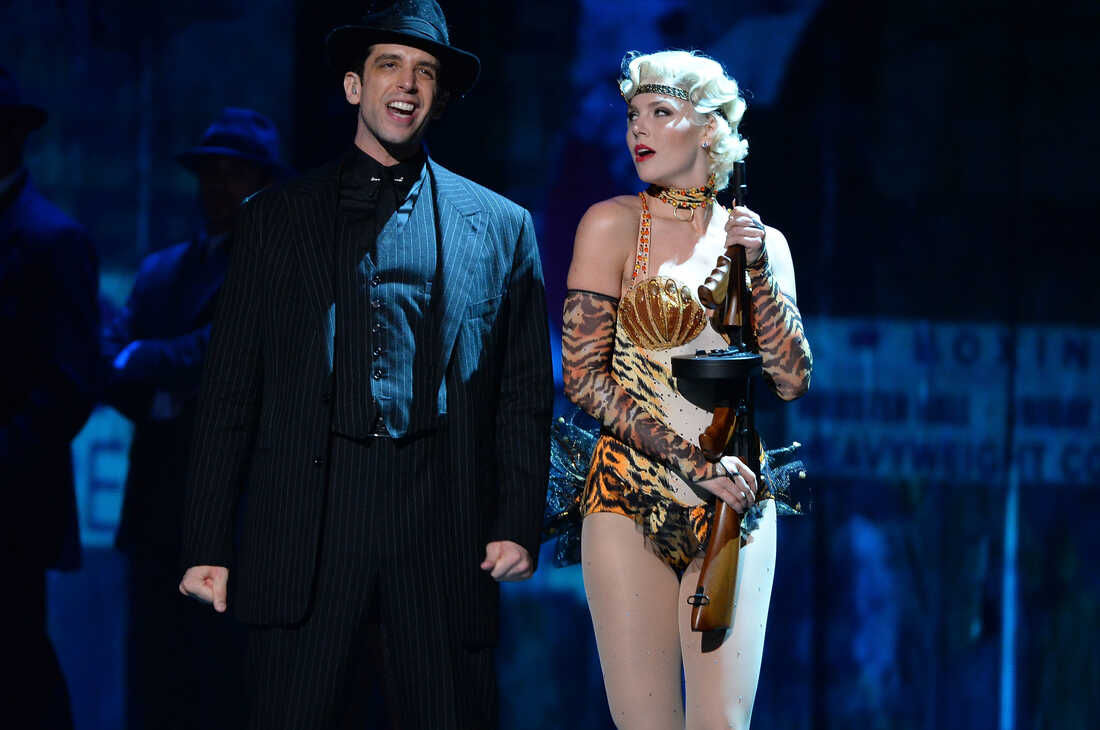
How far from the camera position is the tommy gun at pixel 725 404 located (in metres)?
2.81

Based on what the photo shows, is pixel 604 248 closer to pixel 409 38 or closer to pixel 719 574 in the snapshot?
pixel 409 38

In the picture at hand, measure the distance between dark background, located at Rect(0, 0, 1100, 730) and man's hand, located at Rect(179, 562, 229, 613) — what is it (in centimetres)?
203

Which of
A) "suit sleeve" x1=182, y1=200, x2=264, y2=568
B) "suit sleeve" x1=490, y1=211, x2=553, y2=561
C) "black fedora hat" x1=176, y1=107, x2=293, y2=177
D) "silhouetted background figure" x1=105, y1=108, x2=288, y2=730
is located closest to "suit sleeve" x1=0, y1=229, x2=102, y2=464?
"silhouetted background figure" x1=105, y1=108, x2=288, y2=730

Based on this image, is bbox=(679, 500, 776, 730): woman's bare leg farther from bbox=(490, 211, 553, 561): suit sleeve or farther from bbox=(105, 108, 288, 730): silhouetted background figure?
bbox=(105, 108, 288, 730): silhouetted background figure

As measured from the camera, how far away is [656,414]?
3.01 m

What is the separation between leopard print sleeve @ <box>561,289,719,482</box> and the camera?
2.91 m

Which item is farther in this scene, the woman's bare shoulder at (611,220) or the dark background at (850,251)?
the dark background at (850,251)

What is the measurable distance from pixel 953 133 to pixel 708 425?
2447mm

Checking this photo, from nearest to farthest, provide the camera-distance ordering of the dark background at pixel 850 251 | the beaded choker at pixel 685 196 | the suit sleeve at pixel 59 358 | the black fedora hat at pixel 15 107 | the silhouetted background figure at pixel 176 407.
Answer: the beaded choker at pixel 685 196
the suit sleeve at pixel 59 358
the black fedora hat at pixel 15 107
the silhouetted background figure at pixel 176 407
the dark background at pixel 850 251

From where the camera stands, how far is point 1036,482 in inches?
195

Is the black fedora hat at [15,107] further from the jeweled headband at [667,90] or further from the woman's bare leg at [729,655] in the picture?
the woman's bare leg at [729,655]

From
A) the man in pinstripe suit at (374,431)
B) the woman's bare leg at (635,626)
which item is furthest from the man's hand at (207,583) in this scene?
the woman's bare leg at (635,626)

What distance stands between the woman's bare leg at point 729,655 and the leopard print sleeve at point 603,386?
27cm

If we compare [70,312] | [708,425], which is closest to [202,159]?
[70,312]
